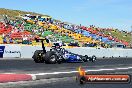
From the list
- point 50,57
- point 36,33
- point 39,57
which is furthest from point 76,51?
point 50,57

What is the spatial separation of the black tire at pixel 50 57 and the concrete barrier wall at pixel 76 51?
8042mm

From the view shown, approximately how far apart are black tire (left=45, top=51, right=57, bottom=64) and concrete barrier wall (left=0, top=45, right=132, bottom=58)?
8.04 m

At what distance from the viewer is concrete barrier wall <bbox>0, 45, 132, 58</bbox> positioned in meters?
31.1

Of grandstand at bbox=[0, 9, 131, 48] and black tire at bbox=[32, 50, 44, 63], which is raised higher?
grandstand at bbox=[0, 9, 131, 48]

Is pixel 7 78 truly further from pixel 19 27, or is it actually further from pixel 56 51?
pixel 19 27

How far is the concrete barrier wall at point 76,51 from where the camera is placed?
31.1 meters

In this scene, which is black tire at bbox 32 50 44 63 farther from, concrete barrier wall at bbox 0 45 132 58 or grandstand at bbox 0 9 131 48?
grandstand at bbox 0 9 131 48

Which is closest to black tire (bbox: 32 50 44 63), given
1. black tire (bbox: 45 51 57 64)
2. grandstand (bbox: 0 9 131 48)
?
black tire (bbox: 45 51 57 64)

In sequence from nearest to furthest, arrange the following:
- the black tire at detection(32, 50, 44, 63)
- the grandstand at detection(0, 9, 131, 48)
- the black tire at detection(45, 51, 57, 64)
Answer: the black tire at detection(45, 51, 57, 64)
the black tire at detection(32, 50, 44, 63)
the grandstand at detection(0, 9, 131, 48)

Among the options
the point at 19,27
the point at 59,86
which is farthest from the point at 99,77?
the point at 19,27

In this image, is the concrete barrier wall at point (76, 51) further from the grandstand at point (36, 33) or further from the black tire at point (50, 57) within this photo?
the black tire at point (50, 57)

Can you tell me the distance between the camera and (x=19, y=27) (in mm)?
45281

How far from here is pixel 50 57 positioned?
2359 centimetres

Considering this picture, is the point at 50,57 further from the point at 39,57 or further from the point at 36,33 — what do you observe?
the point at 36,33
